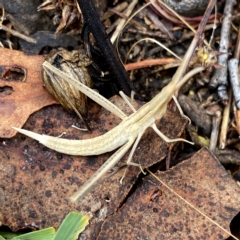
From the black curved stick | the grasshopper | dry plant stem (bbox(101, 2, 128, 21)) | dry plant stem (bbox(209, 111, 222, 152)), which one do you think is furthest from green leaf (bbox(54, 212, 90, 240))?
dry plant stem (bbox(101, 2, 128, 21))

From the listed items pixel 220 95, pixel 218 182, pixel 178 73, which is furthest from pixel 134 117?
pixel 220 95

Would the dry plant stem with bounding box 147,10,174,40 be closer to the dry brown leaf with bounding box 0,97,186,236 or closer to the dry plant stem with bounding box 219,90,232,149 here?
the dry plant stem with bounding box 219,90,232,149

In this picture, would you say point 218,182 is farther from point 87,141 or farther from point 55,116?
point 55,116

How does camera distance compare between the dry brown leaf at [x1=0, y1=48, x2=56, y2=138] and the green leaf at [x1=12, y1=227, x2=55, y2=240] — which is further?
the dry brown leaf at [x1=0, y1=48, x2=56, y2=138]

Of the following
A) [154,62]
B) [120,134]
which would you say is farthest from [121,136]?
[154,62]

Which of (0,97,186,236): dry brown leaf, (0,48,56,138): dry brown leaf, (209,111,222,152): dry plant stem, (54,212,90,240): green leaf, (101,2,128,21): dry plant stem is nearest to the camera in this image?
(54,212,90,240): green leaf

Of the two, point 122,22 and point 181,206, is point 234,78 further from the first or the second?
point 181,206
